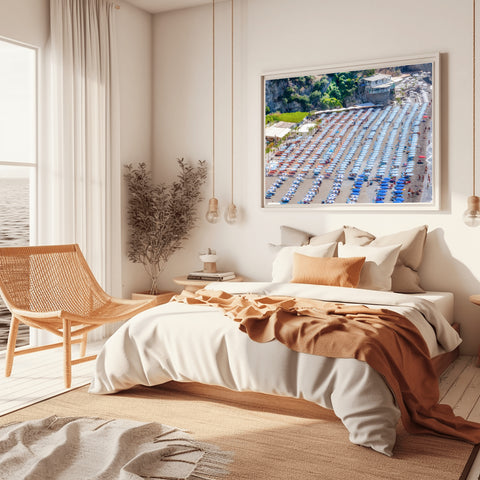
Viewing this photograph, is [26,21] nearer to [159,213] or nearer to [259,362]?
[159,213]

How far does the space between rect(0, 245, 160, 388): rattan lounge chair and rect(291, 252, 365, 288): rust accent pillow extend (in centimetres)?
114

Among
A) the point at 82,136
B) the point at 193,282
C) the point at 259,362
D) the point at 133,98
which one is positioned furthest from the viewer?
the point at 133,98

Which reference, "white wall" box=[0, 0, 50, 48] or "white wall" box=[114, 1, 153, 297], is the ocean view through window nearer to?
"white wall" box=[0, 0, 50, 48]

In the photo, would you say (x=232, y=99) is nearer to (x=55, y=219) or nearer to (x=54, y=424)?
(x=55, y=219)

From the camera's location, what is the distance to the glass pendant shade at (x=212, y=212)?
5348mm

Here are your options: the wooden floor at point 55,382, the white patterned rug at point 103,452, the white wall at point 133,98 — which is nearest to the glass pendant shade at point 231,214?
the white wall at point 133,98

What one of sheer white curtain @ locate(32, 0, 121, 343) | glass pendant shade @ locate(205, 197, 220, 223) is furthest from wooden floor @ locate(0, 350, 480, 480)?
glass pendant shade @ locate(205, 197, 220, 223)

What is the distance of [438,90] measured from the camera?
15.4 ft

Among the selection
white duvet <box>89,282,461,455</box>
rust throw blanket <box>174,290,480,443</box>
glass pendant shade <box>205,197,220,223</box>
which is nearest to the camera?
white duvet <box>89,282,461,455</box>

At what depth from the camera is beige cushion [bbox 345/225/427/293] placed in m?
4.58

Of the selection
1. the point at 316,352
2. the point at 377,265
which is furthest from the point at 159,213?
the point at 316,352

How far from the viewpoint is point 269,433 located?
296 centimetres

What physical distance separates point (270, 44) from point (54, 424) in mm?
3858

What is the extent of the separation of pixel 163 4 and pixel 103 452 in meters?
4.45
